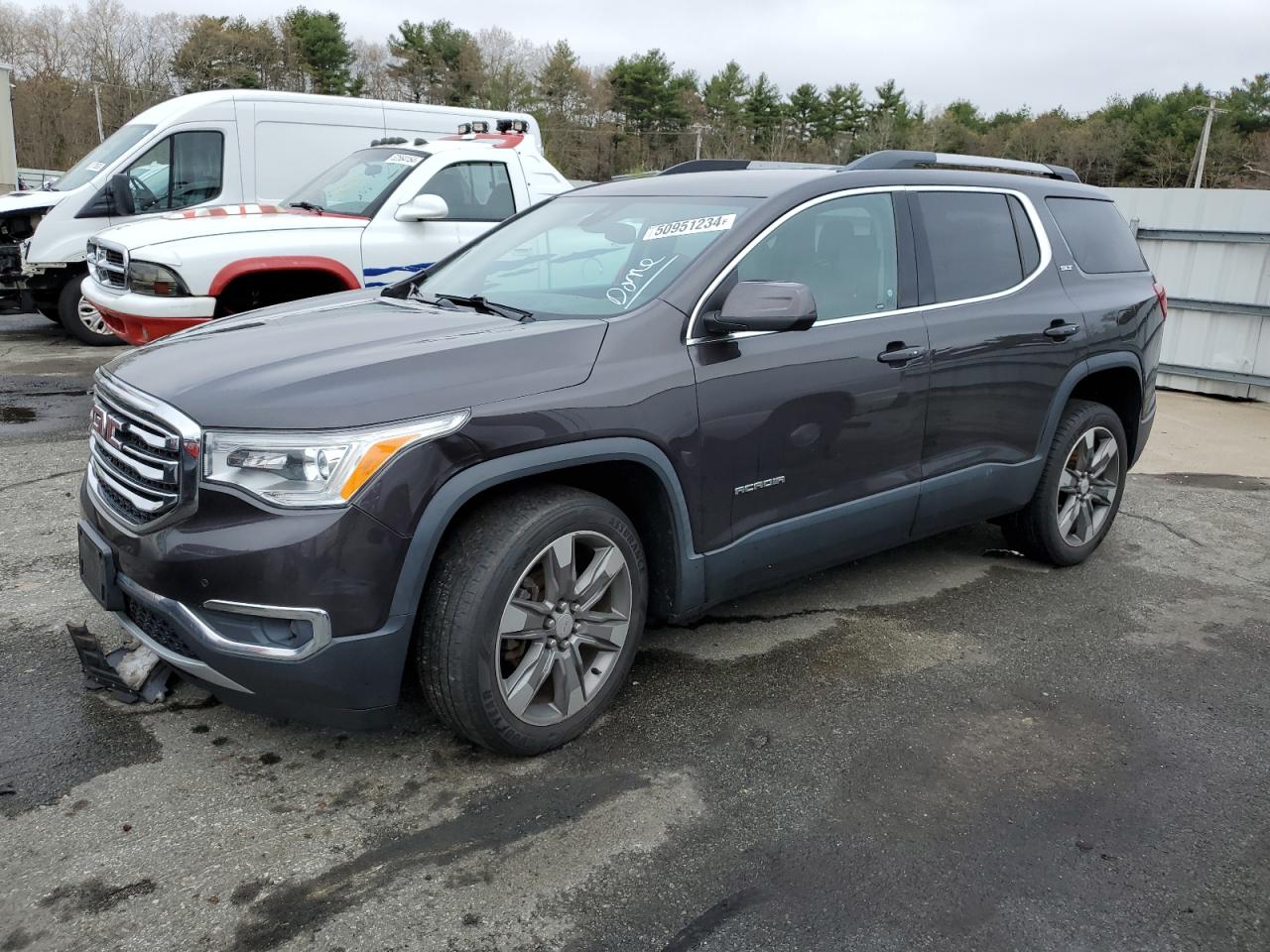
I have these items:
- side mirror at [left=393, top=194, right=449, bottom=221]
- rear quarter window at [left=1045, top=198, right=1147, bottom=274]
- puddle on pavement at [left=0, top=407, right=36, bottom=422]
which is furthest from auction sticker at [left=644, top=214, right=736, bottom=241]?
puddle on pavement at [left=0, top=407, right=36, bottom=422]

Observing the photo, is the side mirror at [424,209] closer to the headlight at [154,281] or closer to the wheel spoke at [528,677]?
the headlight at [154,281]

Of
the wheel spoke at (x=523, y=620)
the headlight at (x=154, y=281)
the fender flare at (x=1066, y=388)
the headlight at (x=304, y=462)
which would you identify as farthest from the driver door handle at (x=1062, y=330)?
the headlight at (x=154, y=281)

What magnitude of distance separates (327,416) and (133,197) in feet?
28.4

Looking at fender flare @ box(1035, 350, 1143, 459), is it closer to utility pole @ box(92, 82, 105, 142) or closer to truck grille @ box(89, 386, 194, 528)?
truck grille @ box(89, 386, 194, 528)

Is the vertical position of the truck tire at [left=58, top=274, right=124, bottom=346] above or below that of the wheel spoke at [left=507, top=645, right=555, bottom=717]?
above

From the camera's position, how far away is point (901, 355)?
12.6ft

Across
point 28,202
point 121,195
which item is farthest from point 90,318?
point 28,202

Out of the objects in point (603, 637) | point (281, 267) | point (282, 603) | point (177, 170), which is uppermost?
point (177, 170)

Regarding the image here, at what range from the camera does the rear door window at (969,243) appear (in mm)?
4094

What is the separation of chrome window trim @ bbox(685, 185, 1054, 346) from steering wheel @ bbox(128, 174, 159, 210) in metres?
8.32

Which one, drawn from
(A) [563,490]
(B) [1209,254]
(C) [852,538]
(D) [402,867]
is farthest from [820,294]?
(B) [1209,254]

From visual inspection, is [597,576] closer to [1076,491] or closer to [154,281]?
[1076,491]

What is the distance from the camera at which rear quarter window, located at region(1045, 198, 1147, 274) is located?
4734mm

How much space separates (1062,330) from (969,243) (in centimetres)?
61
